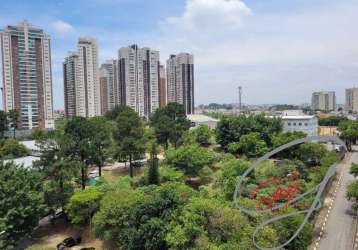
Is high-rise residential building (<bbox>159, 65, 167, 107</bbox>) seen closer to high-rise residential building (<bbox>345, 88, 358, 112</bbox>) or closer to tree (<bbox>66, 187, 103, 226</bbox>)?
tree (<bbox>66, 187, 103, 226</bbox>)

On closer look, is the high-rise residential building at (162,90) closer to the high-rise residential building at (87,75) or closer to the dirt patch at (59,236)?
the high-rise residential building at (87,75)

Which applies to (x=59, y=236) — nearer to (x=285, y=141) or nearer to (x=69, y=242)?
(x=69, y=242)

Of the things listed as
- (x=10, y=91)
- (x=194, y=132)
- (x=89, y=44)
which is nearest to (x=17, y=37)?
(x=10, y=91)

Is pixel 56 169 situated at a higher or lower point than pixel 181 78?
lower

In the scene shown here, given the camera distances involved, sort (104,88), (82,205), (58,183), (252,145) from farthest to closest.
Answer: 1. (104,88)
2. (252,145)
3. (58,183)
4. (82,205)

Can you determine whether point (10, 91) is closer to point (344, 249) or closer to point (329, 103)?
point (344, 249)

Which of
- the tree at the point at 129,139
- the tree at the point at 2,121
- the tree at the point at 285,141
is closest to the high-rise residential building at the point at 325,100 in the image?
the tree at the point at 285,141

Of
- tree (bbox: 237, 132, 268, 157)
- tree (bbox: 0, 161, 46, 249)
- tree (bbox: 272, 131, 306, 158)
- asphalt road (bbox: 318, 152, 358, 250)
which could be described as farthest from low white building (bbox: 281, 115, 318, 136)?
tree (bbox: 0, 161, 46, 249)

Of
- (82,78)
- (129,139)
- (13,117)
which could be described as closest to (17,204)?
(129,139)
